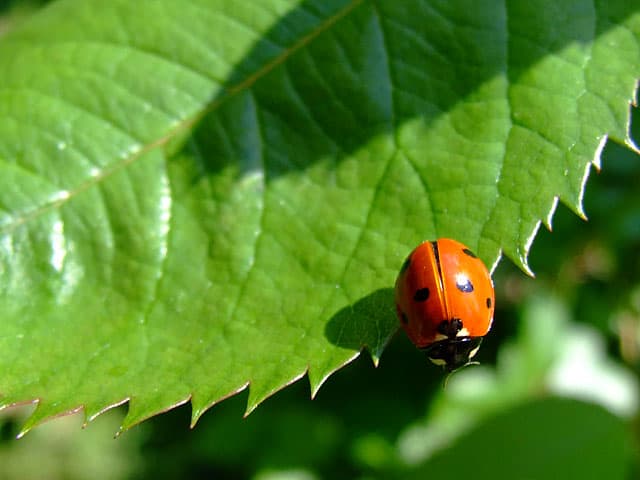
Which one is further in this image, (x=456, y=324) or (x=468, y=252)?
(x=456, y=324)

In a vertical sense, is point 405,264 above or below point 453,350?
above

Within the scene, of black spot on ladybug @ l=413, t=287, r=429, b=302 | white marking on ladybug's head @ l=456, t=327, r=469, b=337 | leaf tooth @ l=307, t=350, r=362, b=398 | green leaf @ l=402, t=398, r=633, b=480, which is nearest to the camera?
leaf tooth @ l=307, t=350, r=362, b=398

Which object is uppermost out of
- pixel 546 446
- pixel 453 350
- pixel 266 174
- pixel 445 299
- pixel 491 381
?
pixel 266 174

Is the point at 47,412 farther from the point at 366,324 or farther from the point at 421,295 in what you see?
the point at 421,295

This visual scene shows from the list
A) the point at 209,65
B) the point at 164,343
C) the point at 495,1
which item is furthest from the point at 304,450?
the point at 495,1

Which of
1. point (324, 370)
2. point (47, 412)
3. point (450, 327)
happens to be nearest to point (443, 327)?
point (450, 327)

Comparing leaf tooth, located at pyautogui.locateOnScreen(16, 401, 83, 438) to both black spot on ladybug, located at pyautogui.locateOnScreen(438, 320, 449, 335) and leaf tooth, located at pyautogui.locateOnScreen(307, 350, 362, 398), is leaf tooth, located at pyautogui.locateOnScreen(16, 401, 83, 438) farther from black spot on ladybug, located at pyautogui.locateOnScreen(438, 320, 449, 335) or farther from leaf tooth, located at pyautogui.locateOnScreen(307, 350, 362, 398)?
black spot on ladybug, located at pyautogui.locateOnScreen(438, 320, 449, 335)

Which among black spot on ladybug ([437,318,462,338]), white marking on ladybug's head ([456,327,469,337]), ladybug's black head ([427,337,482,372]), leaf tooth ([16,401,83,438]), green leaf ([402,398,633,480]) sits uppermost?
leaf tooth ([16,401,83,438])

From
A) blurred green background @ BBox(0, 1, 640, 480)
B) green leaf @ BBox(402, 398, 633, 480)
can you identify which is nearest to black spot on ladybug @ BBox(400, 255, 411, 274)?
green leaf @ BBox(402, 398, 633, 480)
